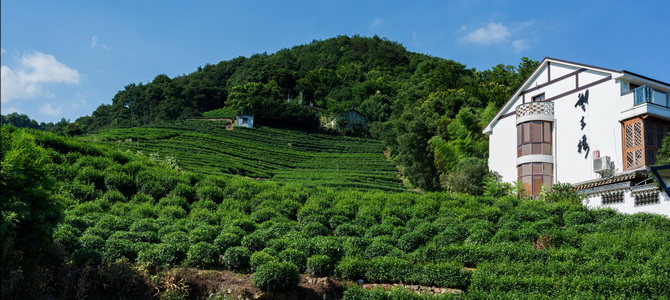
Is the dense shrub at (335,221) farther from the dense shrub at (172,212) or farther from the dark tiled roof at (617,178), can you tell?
the dark tiled roof at (617,178)

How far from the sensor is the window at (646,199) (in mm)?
18969

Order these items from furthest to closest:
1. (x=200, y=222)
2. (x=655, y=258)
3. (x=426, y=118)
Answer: (x=426, y=118) < (x=200, y=222) < (x=655, y=258)

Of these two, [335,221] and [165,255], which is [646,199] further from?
[165,255]

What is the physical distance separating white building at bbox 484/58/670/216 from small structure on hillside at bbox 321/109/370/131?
49.7 m

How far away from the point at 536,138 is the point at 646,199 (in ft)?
21.1

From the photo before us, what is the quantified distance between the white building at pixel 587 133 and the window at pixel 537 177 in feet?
0.13

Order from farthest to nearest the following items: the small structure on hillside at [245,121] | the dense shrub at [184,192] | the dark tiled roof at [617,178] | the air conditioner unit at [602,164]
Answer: the small structure on hillside at [245,121]
the air conditioner unit at [602,164]
the dense shrub at [184,192]
the dark tiled roof at [617,178]

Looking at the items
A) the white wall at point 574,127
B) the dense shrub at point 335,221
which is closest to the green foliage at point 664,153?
the white wall at point 574,127

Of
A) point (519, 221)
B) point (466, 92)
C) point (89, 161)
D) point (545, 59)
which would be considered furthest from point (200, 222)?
point (466, 92)

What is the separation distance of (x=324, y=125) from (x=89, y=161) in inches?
2257

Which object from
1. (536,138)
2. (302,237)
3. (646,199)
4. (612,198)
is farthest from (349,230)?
(536,138)

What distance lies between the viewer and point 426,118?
45.1 meters

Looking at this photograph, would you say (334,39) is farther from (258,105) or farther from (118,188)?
(118,188)

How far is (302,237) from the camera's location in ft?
54.0
